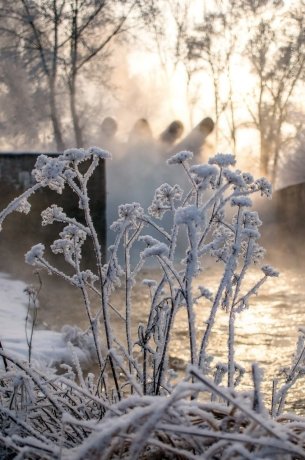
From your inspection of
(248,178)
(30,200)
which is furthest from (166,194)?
(30,200)

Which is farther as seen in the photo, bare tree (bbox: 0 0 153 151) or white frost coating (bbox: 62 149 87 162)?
bare tree (bbox: 0 0 153 151)

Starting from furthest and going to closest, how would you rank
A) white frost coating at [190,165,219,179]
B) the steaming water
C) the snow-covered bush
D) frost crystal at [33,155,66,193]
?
the steaming water, frost crystal at [33,155,66,193], white frost coating at [190,165,219,179], the snow-covered bush

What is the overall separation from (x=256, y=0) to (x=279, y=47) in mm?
2253

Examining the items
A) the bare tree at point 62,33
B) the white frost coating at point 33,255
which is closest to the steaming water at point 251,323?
the white frost coating at point 33,255

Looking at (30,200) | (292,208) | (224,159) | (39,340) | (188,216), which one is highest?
(292,208)

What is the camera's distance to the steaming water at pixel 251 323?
661 cm

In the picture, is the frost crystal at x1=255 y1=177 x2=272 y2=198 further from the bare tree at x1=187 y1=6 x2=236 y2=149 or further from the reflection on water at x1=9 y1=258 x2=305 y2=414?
the bare tree at x1=187 y1=6 x2=236 y2=149

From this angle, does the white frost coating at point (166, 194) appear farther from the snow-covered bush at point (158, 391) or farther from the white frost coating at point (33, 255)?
the white frost coating at point (33, 255)

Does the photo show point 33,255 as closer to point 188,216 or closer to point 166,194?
point 166,194

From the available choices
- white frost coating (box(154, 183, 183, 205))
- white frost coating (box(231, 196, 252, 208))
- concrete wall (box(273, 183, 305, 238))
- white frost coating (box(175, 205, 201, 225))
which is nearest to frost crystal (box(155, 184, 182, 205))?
white frost coating (box(154, 183, 183, 205))

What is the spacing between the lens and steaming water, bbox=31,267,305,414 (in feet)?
21.7

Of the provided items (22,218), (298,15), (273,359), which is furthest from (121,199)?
(273,359)

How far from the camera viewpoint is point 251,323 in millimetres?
8766

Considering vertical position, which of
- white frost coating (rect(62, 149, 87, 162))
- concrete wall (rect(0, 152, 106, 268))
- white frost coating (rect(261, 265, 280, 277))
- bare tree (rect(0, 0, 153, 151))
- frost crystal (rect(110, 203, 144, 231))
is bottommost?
white frost coating (rect(261, 265, 280, 277))
